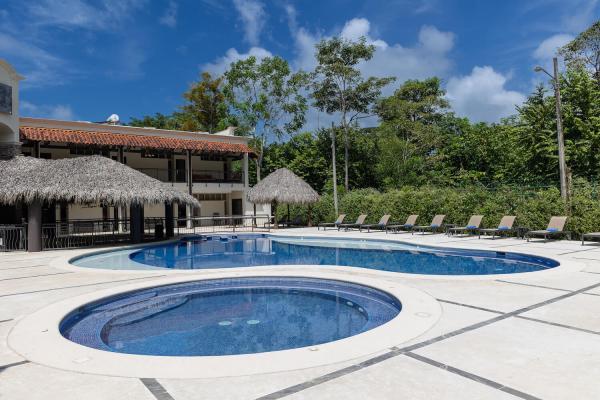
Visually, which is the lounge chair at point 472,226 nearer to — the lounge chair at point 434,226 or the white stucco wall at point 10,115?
the lounge chair at point 434,226

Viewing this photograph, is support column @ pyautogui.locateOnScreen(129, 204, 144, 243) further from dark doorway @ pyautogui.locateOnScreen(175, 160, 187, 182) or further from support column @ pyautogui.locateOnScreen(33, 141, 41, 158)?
dark doorway @ pyautogui.locateOnScreen(175, 160, 187, 182)

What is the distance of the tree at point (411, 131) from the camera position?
30.7 metres

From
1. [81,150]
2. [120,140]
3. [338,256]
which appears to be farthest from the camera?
[81,150]

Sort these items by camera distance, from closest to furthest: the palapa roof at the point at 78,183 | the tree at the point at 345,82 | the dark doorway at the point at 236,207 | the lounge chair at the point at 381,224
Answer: the palapa roof at the point at 78,183 < the lounge chair at the point at 381,224 < the tree at the point at 345,82 < the dark doorway at the point at 236,207

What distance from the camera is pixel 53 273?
9727 mm

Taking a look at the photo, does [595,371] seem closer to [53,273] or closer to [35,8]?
[53,273]

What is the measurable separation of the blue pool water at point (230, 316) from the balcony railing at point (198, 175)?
65.1 ft

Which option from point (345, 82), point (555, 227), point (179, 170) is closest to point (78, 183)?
point (179, 170)

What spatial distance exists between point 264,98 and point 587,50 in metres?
23.2

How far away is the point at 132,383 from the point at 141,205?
14.2 metres

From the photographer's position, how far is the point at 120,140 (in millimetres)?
23812

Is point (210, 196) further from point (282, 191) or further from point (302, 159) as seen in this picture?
point (282, 191)

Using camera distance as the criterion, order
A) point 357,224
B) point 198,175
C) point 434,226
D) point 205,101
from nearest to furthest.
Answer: point 434,226 < point 357,224 < point 198,175 < point 205,101

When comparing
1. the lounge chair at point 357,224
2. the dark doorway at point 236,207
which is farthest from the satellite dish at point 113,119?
the lounge chair at point 357,224
